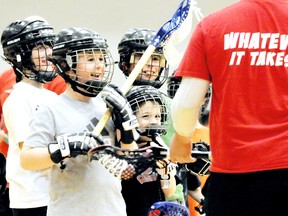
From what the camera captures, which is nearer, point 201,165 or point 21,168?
point 21,168

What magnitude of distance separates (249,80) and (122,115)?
691 mm

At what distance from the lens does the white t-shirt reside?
3.02 metres

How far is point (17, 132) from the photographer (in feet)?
9.76

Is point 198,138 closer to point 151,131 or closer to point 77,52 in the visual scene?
point 151,131

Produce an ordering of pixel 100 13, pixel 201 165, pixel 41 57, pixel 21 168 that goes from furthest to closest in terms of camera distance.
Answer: pixel 100 13
pixel 41 57
pixel 201 165
pixel 21 168

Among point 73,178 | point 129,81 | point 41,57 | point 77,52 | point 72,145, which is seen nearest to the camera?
point 72,145

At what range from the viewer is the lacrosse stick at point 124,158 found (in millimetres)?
2408

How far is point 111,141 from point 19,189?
2.04 feet

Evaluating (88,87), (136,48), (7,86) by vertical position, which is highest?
(88,87)

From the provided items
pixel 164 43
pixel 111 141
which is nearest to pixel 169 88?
pixel 164 43

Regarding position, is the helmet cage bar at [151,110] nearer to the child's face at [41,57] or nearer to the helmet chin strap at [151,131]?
the helmet chin strap at [151,131]

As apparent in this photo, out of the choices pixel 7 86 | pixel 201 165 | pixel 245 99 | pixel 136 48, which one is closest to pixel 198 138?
pixel 201 165

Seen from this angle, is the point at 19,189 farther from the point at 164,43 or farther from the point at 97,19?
the point at 97,19

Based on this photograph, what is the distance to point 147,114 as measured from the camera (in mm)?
2969
